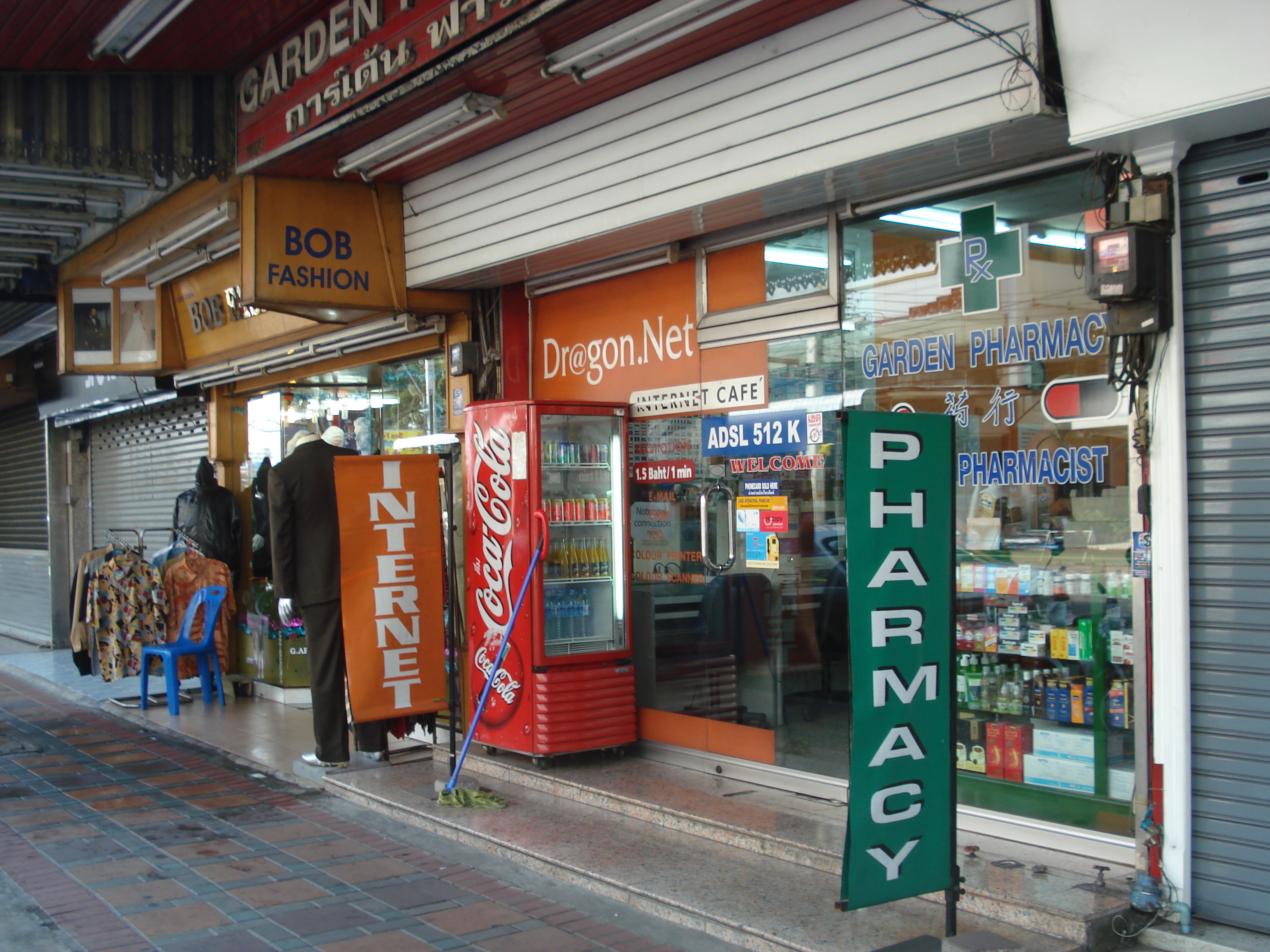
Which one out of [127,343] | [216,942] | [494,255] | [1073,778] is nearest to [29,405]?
[127,343]

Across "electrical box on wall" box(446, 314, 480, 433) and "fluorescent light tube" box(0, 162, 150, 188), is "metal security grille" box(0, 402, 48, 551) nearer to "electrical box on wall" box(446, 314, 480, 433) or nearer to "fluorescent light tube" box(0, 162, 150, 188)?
"fluorescent light tube" box(0, 162, 150, 188)

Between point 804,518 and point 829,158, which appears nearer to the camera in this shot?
point 829,158

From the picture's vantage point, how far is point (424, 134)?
663cm

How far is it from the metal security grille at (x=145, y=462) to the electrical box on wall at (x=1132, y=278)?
10091mm

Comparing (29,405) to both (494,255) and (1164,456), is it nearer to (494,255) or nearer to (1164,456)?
(494,255)

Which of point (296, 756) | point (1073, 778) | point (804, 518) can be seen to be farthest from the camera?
point (296, 756)

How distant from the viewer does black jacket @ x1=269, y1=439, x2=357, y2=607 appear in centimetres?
691

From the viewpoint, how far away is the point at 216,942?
14.0 ft

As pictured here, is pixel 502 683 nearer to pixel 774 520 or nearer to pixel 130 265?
pixel 774 520

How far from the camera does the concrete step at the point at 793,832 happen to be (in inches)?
157

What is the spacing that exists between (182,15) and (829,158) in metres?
4.56

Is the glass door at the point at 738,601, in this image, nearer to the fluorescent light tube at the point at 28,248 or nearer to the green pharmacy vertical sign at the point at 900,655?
the green pharmacy vertical sign at the point at 900,655

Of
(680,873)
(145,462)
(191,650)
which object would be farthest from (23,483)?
(680,873)

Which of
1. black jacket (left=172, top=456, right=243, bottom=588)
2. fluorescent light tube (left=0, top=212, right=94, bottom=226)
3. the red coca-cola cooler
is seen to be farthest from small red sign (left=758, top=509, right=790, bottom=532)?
fluorescent light tube (left=0, top=212, right=94, bottom=226)
